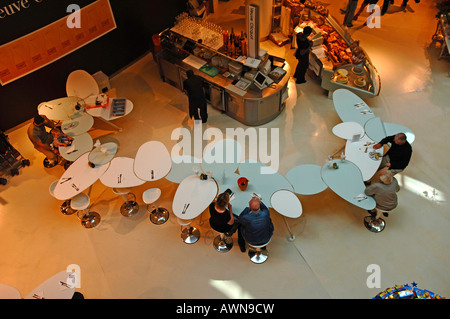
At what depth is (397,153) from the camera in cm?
568

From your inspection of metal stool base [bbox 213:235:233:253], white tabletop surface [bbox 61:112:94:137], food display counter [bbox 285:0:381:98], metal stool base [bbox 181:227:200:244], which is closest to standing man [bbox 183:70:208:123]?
white tabletop surface [bbox 61:112:94:137]

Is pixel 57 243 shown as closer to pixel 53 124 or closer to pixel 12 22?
pixel 53 124

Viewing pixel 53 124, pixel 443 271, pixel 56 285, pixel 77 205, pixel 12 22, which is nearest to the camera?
pixel 56 285

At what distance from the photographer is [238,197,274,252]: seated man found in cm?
480

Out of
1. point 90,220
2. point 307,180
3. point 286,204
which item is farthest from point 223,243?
point 90,220

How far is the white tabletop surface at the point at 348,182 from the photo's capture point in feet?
17.6

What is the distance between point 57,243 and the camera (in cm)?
596

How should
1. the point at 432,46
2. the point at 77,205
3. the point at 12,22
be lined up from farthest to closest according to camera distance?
the point at 432,46, the point at 12,22, the point at 77,205

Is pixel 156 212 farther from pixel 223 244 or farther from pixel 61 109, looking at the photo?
pixel 61 109

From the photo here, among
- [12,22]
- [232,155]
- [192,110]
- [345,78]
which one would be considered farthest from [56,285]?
[345,78]

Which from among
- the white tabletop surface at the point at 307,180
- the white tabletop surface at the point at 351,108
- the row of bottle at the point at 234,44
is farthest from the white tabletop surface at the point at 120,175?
the white tabletop surface at the point at 351,108

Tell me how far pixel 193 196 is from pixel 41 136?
3.33 meters

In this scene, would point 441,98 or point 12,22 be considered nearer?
point 12,22

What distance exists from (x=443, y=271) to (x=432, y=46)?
20.4ft
